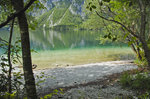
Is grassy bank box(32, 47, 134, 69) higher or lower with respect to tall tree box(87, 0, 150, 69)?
lower

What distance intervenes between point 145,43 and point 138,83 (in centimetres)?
502

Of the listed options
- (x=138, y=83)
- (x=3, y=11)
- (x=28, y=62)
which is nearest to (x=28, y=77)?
(x=28, y=62)

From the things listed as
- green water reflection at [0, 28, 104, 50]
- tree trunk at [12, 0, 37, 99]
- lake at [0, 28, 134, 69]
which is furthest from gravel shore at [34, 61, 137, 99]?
green water reflection at [0, 28, 104, 50]

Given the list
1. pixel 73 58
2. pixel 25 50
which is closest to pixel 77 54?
pixel 73 58

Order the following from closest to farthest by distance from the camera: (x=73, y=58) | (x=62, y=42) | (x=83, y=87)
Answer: (x=83, y=87) → (x=73, y=58) → (x=62, y=42)

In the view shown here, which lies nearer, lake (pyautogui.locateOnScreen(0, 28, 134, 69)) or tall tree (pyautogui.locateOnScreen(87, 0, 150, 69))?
tall tree (pyautogui.locateOnScreen(87, 0, 150, 69))

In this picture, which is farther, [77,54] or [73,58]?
[77,54]

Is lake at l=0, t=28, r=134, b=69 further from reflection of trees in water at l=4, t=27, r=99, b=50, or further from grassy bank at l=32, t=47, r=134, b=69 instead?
reflection of trees in water at l=4, t=27, r=99, b=50

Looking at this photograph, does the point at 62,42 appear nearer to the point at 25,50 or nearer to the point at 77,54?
the point at 77,54

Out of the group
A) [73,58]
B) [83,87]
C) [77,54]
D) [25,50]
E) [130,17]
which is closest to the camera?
[25,50]

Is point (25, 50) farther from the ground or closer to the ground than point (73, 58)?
farther from the ground

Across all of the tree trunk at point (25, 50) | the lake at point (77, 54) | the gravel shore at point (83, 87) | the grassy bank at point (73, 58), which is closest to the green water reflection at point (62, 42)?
the lake at point (77, 54)

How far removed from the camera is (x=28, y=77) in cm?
273

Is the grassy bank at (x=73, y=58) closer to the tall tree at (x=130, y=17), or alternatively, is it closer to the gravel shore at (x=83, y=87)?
the gravel shore at (x=83, y=87)
